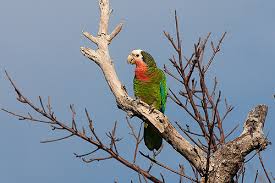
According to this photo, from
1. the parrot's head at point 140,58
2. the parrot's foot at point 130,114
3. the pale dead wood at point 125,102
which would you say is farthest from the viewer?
the parrot's head at point 140,58

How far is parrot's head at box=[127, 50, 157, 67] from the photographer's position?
6676 millimetres

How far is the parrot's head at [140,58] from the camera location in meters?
6.68

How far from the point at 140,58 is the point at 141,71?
0.61ft

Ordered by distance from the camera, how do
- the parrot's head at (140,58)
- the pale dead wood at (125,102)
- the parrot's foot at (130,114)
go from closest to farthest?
the pale dead wood at (125,102)
the parrot's foot at (130,114)
the parrot's head at (140,58)

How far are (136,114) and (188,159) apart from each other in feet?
2.58

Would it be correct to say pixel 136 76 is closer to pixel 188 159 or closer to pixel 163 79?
pixel 163 79

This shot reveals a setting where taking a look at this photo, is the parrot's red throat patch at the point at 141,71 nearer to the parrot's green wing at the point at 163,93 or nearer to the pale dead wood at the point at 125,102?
the parrot's green wing at the point at 163,93

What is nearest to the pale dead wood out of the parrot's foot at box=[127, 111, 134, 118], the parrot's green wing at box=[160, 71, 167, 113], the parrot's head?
the parrot's foot at box=[127, 111, 134, 118]

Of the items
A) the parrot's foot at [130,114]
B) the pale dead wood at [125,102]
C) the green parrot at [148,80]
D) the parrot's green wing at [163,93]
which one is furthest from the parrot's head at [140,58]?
the parrot's foot at [130,114]

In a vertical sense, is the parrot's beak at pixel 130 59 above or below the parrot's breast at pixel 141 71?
above

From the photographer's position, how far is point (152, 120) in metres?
4.98

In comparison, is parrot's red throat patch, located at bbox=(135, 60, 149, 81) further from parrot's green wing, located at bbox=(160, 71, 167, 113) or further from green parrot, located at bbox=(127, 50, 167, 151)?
parrot's green wing, located at bbox=(160, 71, 167, 113)

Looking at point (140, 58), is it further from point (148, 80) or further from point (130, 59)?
point (148, 80)

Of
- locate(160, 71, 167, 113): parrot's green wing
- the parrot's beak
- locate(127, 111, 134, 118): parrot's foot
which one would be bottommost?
locate(127, 111, 134, 118): parrot's foot
